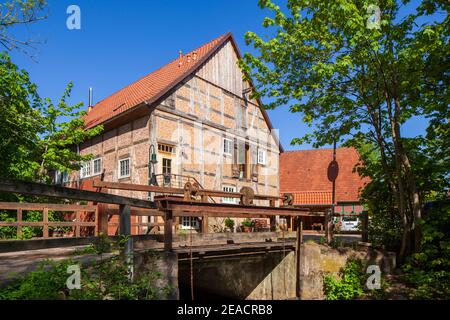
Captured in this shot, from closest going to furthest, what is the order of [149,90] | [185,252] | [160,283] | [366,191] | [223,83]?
1. [160,283]
2. [185,252]
3. [366,191]
4. [149,90]
5. [223,83]

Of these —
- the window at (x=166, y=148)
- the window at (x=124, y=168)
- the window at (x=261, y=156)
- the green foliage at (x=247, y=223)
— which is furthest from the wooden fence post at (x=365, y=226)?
the window at (x=261, y=156)

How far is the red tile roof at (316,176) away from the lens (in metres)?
28.6

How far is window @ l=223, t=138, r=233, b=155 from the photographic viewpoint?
20.4m

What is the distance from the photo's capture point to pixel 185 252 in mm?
6965

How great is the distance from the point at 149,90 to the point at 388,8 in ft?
39.8

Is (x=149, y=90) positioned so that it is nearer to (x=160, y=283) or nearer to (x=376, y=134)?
(x=376, y=134)

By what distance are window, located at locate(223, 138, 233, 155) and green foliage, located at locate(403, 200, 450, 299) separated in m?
11.4

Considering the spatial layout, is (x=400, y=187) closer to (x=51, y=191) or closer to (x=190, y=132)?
(x=51, y=191)

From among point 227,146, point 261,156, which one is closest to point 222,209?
point 227,146

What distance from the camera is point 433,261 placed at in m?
9.46

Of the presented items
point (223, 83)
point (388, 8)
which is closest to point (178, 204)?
point (388, 8)

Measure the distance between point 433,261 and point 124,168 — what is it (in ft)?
43.2

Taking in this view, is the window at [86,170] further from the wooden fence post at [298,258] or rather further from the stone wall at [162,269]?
the stone wall at [162,269]

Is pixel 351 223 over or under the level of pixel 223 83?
under
